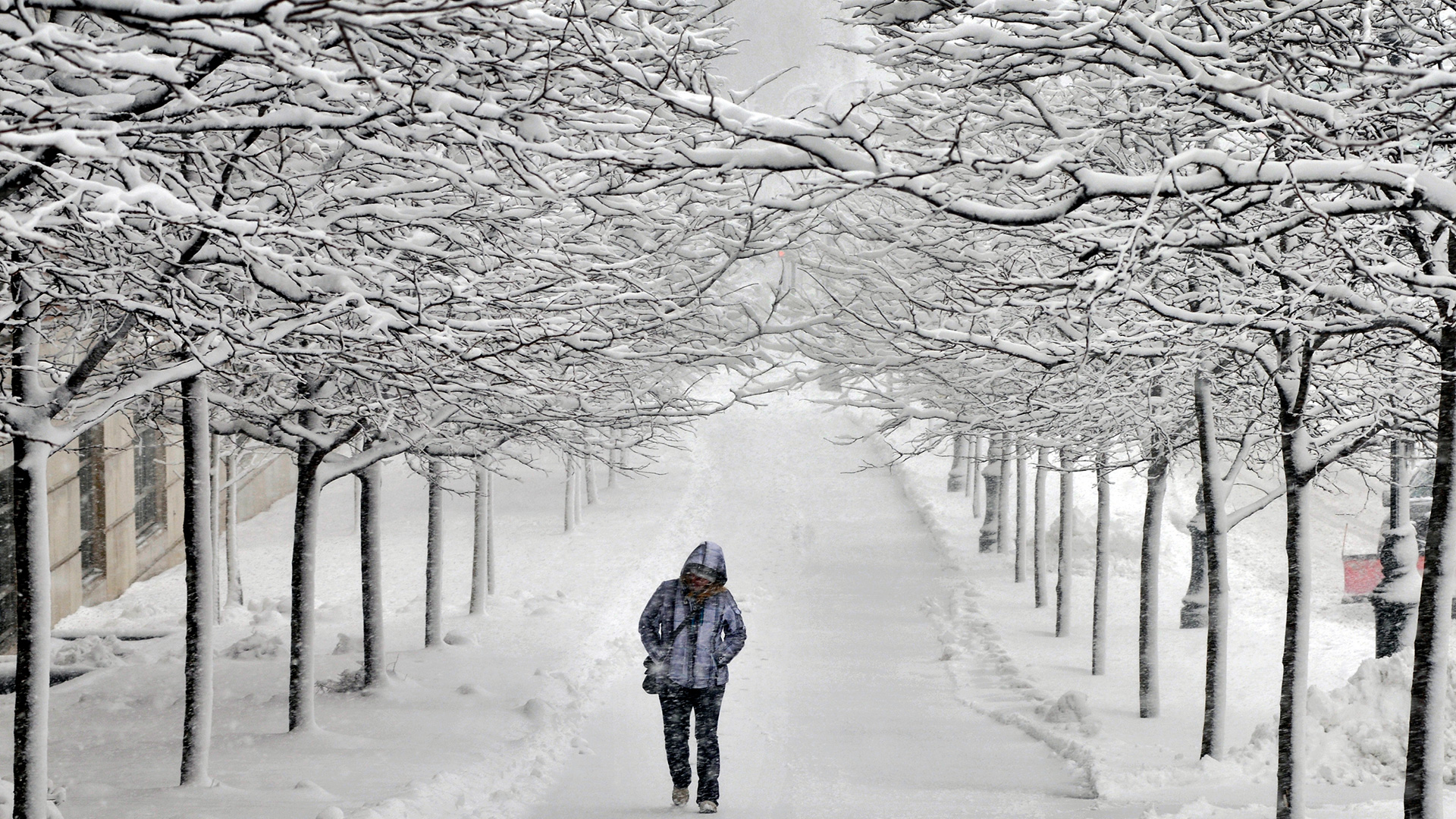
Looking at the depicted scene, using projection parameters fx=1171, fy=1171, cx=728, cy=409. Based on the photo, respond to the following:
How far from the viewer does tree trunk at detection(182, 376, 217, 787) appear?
294 inches

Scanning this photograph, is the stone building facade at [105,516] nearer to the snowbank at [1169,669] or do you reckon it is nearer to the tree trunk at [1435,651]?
the snowbank at [1169,669]

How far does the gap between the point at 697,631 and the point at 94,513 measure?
1500 cm

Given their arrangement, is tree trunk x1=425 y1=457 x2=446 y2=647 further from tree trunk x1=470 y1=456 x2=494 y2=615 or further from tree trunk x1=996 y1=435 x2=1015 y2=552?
tree trunk x1=996 y1=435 x2=1015 y2=552

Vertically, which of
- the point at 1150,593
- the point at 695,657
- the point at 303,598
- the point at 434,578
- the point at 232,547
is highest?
A: the point at 695,657

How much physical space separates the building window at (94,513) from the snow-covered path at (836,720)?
10144mm

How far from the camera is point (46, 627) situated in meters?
6.15

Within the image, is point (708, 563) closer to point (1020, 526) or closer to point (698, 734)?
point (698, 734)

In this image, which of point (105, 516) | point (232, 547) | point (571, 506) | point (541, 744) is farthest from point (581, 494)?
point (541, 744)

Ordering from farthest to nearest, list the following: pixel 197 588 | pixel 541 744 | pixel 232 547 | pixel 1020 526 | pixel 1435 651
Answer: pixel 1020 526 < pixel 232 547 < pixel 541 744 < pixel 197 588 < pixel 1435 651

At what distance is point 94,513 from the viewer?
18.5m

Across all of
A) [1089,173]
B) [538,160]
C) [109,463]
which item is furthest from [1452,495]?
[109,463]

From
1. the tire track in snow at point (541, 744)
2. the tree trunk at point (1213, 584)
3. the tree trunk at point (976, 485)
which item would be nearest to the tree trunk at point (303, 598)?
the tire track in snow at point (541, 744)

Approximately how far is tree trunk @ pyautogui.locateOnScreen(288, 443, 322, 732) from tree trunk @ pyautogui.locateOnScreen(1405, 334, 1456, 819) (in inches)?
A: 293

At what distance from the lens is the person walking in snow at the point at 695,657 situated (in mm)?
7109
